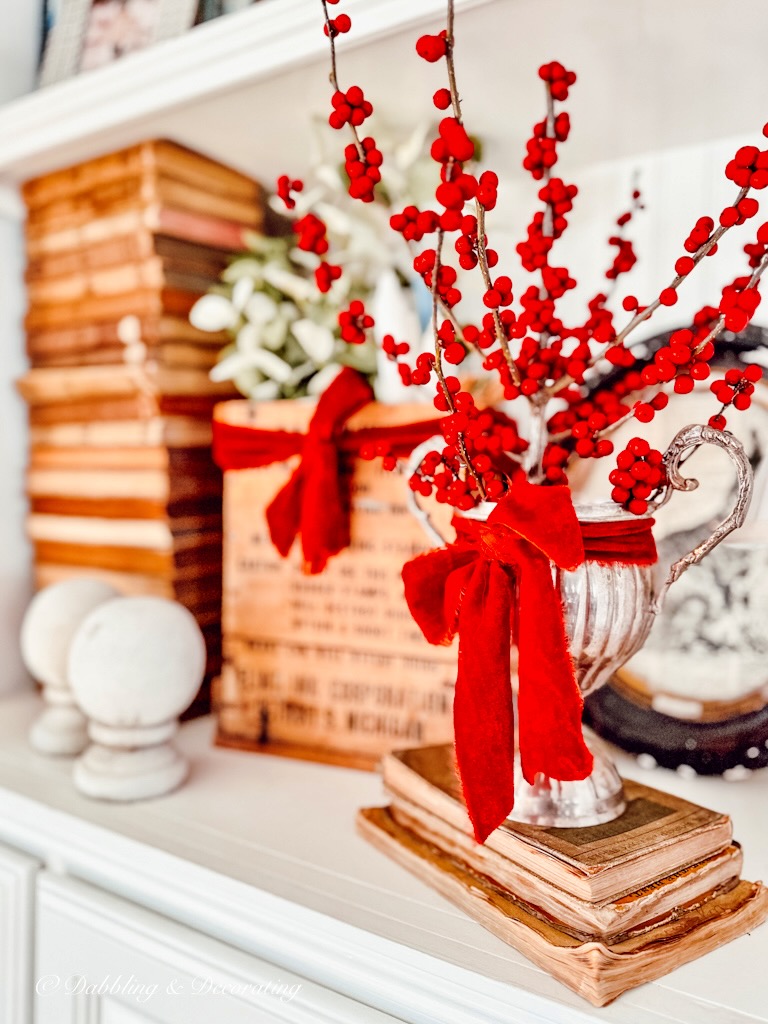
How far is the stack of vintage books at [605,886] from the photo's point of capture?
20.2 inches

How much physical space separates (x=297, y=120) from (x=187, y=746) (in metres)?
0.70

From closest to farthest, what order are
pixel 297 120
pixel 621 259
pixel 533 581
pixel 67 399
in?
pixel 533 581, pixel 621 259, pixel 297 120, pixel 67 399

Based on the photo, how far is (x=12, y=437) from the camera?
115cm

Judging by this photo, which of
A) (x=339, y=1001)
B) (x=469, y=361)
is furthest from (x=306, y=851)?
(x=469, y=361)

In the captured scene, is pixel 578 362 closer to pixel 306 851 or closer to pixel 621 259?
pixel 621 259

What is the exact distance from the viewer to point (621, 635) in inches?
23.3

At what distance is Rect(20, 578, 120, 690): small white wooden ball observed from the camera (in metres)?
0.92

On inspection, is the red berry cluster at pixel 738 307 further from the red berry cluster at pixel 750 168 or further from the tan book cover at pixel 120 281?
the tan book cover at pixel 120 281

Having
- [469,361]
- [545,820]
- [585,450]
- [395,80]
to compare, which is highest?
[395,80]

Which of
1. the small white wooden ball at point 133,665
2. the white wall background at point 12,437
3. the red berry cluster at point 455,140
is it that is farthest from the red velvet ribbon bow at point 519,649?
the white wall background at point 12,437

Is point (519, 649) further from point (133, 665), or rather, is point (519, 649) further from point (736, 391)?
point (133, 665)

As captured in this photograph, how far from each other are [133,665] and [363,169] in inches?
19.0

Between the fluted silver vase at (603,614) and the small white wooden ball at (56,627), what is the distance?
1.70 feet

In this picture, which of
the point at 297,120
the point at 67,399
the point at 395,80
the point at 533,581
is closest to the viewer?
the point at 533,581
